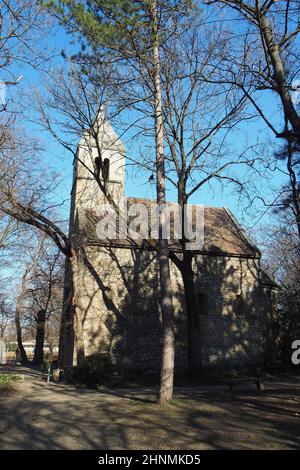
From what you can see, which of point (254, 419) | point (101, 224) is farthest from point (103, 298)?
point (254, 419)

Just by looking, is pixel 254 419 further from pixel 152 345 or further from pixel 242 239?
pixel 242 239

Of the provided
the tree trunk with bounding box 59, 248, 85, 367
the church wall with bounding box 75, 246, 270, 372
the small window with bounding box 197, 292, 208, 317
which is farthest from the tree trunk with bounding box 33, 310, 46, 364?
the small window with bounding box 197, 292, 208, 317

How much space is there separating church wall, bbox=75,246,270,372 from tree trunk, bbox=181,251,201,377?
321 cm

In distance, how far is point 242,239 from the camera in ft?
79.7

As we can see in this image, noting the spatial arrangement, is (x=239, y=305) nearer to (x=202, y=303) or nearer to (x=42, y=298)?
(x=202, y=303)

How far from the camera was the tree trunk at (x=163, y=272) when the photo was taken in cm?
1056

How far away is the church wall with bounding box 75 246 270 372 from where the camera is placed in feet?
63.7

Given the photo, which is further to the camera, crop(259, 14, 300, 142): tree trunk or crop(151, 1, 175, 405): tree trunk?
crop(151, 1, 175, 405): tree trunk

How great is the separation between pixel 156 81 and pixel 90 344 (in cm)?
1207

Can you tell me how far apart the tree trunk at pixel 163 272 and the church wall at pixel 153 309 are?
840 cm

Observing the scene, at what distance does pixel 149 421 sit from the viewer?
8.48m

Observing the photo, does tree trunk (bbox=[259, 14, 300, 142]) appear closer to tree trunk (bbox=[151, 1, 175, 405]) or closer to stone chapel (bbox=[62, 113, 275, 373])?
tree trunk (bbox=[151, 1, 175, 405])

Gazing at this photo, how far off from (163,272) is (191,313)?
644cm

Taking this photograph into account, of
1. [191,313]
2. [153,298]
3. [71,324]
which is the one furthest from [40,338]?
[191,313]
